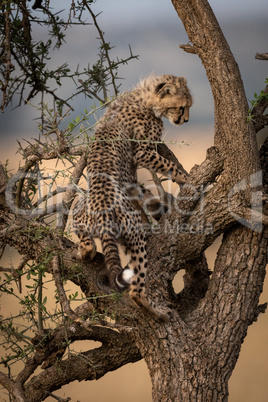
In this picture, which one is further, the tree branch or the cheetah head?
the cheetah head

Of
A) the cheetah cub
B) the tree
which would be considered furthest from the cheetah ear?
the tree

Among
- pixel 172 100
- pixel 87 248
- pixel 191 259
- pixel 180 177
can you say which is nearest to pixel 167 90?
pixel 172 100

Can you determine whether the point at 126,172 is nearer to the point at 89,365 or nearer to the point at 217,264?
the point at 217,264

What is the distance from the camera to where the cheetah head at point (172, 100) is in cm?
390

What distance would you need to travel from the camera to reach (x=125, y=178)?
11.8 ft

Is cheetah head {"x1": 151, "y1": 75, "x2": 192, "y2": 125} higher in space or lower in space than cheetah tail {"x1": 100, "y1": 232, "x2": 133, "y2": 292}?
higher

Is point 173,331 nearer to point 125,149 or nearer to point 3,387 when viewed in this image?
point 3,387

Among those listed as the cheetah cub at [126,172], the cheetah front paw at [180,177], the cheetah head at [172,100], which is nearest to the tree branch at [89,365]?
the cheetah cub at [126,172]

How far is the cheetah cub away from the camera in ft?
9.76

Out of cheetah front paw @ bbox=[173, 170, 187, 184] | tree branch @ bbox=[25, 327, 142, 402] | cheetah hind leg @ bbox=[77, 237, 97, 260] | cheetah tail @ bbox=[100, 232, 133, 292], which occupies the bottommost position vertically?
tree branch @ bbox=[25, 327, 142, 402]

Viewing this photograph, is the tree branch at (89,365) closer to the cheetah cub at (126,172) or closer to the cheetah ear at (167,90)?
the cheetah cub at (126,172)

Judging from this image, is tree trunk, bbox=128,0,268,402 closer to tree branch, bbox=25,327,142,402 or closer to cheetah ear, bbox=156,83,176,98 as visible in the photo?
tree branch, bbox=25,327,142,402

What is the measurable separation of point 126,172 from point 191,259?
2.31 ft

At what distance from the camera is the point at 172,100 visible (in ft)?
12.8
